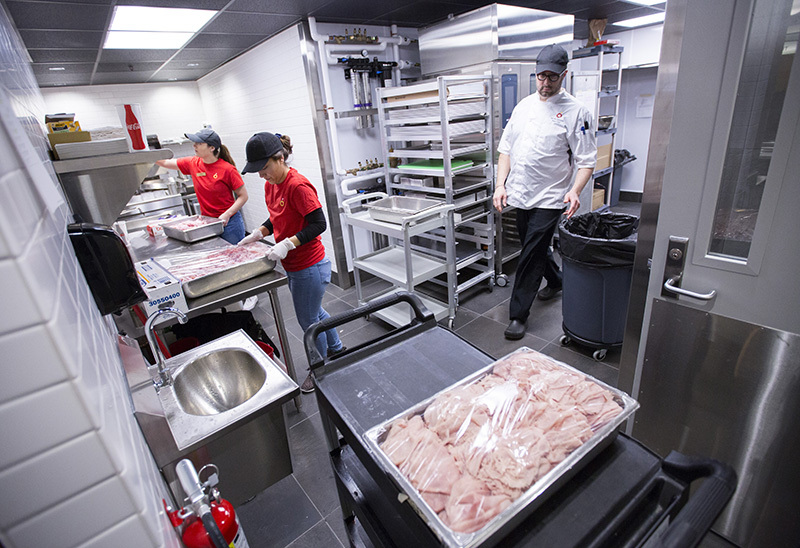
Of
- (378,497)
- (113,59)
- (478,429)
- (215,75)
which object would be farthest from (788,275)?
(215,75)

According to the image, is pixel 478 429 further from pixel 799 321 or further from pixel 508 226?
pixel 508 226

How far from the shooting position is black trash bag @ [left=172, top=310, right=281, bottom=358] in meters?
2.50

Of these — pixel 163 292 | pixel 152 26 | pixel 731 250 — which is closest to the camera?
pixel 731 250

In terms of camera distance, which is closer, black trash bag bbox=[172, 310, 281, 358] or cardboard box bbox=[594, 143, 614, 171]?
black trash bag bbox=[172, 310, 281, 358]

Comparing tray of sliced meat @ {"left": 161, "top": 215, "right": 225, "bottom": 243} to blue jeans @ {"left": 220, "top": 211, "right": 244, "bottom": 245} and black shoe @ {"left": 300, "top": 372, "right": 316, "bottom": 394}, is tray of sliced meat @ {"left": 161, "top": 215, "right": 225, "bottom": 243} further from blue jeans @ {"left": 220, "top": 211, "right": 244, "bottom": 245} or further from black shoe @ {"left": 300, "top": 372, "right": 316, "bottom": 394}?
black shoe @ {"left": 300, "top": 372, "right": 316, "bottom": 394}

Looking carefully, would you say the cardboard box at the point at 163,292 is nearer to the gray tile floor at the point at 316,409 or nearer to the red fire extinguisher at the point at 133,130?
the red fire extinguisher at the point at 133,130

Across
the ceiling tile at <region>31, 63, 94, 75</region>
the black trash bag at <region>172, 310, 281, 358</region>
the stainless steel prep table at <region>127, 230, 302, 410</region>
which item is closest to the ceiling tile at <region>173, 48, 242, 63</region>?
the ceiling tile at <region>31, 63, 94, 75</region>

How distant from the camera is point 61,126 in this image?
1458 millimetres

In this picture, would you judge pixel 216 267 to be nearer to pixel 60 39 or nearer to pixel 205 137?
pixel 205 137

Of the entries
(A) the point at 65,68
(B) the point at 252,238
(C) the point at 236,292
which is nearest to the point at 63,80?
(A) the point at 65,68

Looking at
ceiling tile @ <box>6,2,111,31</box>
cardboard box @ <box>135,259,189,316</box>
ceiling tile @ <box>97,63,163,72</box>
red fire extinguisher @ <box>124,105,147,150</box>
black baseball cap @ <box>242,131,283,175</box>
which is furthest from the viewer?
ceiling tile @ <box>97,63,163,72</box>

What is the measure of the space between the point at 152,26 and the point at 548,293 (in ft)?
13.3

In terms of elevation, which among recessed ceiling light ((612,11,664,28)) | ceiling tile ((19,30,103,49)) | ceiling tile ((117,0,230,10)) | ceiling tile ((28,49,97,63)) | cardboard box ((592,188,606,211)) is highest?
recessed ceiling light ((612,11,664,28))

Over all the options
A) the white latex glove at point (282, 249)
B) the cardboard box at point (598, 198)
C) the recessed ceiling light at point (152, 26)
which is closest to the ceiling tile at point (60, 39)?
the recessed ceiling light at point (152, 26)
